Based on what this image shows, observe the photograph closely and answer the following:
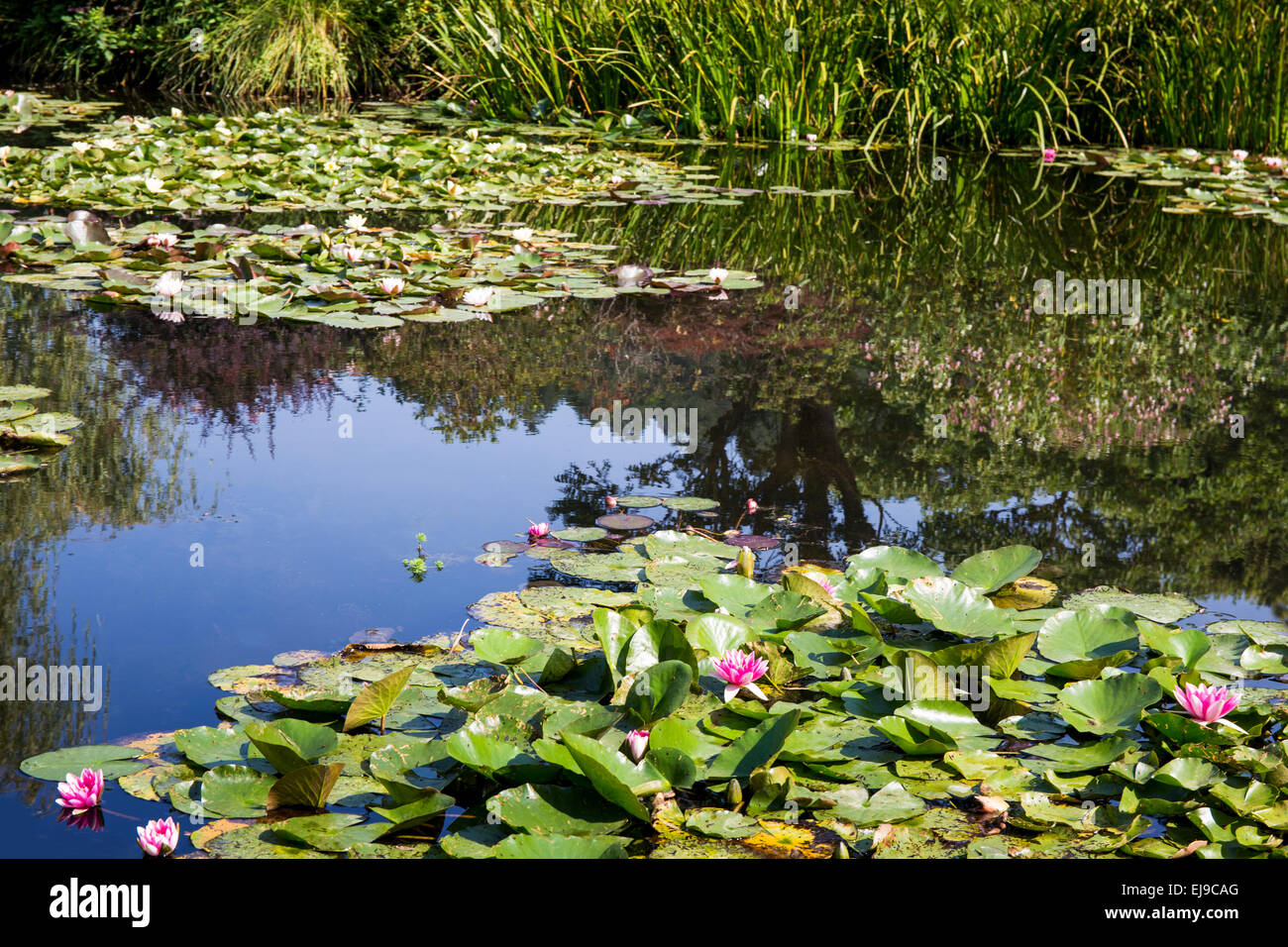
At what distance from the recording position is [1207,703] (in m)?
1.96

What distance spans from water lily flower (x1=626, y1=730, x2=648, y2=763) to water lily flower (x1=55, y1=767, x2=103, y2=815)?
81cm

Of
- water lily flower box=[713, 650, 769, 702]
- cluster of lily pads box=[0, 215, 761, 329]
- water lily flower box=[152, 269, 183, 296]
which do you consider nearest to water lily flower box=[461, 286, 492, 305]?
cluster of lily pads box=[0, 215, 761, 329]

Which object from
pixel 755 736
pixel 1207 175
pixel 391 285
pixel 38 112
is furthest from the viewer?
pixel 38 112

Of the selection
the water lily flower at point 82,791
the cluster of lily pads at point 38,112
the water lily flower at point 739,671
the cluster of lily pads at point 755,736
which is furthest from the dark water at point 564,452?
the cluster of lily pads at point 38,112

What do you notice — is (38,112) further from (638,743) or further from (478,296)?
(638,743)

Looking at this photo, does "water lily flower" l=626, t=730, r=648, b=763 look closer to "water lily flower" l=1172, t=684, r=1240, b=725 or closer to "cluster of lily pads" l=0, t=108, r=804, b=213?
"water lily flower" l=1172, t=684, r=1240, b=725

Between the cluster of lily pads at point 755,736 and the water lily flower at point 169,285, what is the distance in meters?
2.59

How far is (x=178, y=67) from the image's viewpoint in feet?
39.9

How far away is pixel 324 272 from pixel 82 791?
3418 millimetres

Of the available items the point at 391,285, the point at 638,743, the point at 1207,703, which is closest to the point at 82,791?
the point at 638,743

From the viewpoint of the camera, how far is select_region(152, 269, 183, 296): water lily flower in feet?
14.4
